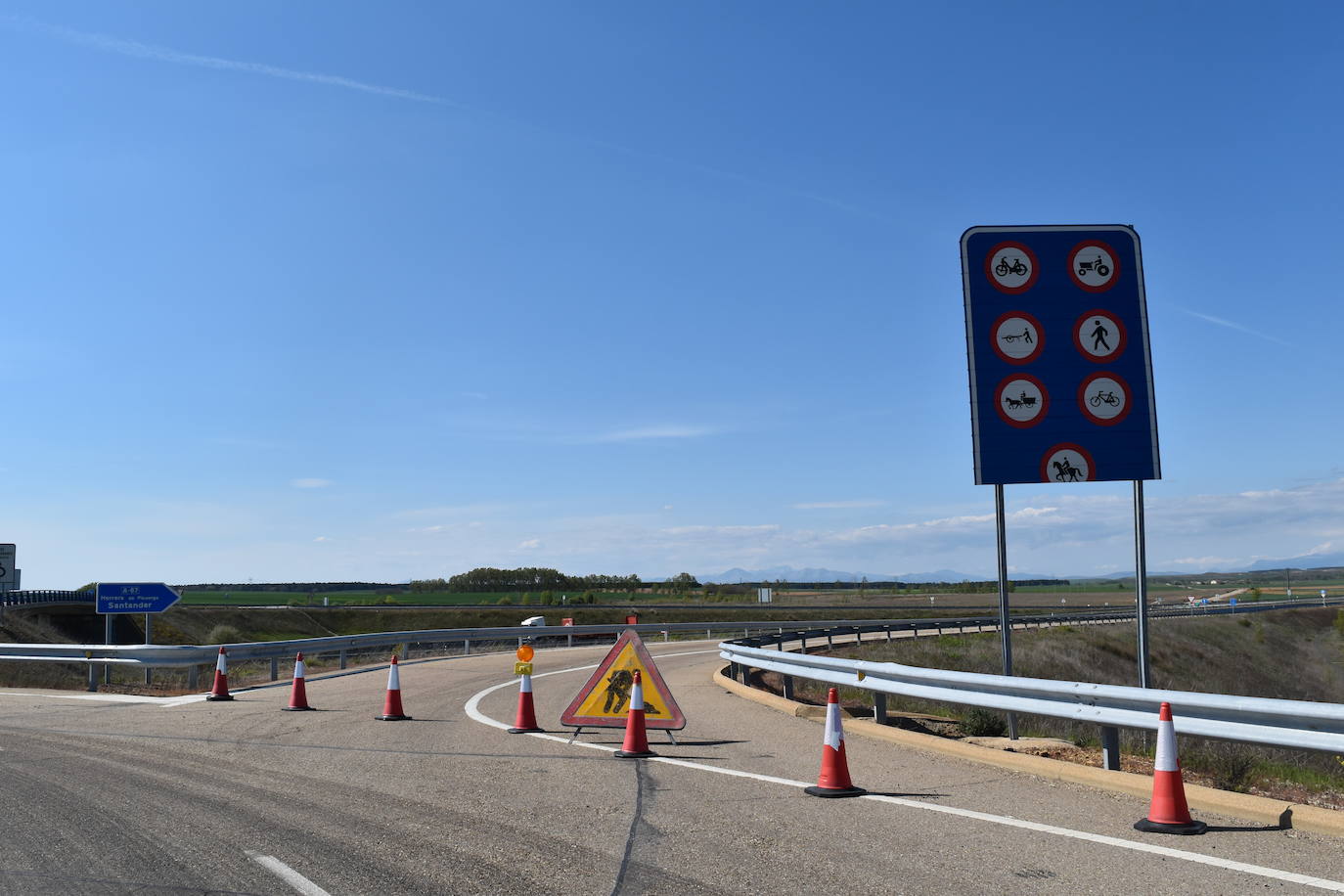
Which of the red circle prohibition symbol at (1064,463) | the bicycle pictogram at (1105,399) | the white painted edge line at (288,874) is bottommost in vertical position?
the white painted edge line at (288,874)

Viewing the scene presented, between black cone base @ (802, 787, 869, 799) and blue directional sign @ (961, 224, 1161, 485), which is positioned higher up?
blue directional sign @ (961, 224, 1161, 485)

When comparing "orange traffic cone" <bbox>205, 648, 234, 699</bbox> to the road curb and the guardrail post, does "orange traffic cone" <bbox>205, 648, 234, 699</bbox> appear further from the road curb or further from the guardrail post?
the guardrail post

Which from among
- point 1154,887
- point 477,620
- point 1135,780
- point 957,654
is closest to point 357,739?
point 1135,780

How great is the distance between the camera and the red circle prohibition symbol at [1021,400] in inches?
496

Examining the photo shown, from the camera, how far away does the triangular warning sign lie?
11.9m

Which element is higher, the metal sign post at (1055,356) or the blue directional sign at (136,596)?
the metal sign post at (1055,356)

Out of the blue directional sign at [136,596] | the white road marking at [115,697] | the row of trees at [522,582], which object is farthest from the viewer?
the row of trees at [522,582]

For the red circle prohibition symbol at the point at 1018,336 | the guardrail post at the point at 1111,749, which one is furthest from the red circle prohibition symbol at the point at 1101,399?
the guardrail post at the point at 1111,749

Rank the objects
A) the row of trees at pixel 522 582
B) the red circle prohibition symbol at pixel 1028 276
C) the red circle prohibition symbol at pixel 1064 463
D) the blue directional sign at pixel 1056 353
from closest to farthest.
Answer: the red circle prohibition symbol at pixel 1064 463, the blue directional sign at pixel 1056 353, the red circle prohibition symbol at pixel 1028 276, the row of trees at pixel 522 582

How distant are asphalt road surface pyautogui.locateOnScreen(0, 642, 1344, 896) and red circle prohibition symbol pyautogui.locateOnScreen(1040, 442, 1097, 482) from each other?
354 centimetres

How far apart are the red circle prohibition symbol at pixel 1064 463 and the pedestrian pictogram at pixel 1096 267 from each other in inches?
71.0

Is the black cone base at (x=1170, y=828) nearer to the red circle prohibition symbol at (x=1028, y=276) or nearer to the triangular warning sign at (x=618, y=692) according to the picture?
the triangular warning sign at (x=618, y=692)

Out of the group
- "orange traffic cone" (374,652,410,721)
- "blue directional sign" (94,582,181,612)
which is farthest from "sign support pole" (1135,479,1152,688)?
"blue directional sign" (94,582,181,612)

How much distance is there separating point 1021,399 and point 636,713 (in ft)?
18.3
